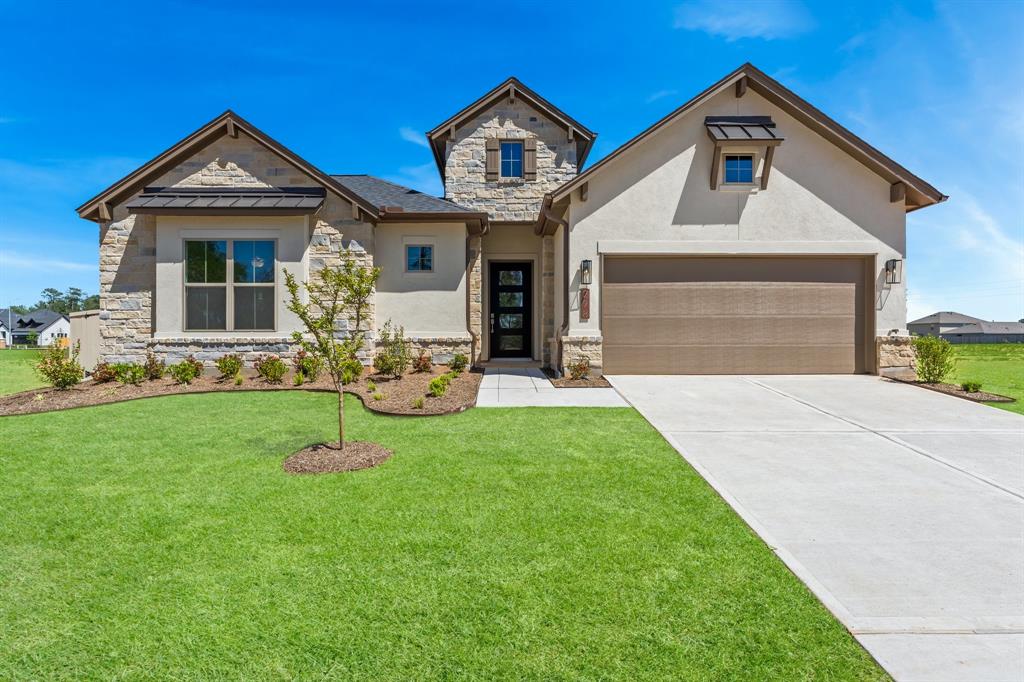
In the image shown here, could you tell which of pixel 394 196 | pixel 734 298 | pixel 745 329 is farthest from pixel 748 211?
pixel 394 196

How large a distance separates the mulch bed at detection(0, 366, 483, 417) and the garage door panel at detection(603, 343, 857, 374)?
3.50 metres

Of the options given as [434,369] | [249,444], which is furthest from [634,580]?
[434,369]

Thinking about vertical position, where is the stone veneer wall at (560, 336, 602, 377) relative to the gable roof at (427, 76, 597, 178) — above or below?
below

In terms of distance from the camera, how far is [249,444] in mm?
5516

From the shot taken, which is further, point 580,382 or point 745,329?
point 745,329

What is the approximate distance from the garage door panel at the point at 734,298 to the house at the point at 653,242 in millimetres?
33

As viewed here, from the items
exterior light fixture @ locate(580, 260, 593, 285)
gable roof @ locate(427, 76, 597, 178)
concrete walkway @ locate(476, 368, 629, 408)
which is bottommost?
concrete walkway @ locate(476, 368, 629, 408)

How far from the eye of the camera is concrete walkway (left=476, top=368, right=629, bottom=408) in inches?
303

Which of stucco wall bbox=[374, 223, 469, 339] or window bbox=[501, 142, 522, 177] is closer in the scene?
stucco wall bbox=[374, 223, 469, 339]

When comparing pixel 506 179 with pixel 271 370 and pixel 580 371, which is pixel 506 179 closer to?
pixel 580 371

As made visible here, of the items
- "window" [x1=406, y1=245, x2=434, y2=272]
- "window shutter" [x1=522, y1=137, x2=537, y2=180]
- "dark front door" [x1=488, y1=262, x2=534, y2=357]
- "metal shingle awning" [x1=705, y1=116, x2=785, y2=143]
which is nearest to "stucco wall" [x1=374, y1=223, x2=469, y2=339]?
"window" [x1=406, y1=245, x2=434, y2=272]

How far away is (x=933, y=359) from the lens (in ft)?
31.1

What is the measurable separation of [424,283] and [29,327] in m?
80.1

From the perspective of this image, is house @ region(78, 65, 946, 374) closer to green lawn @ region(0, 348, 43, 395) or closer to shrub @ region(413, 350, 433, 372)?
green lawn @ region(0, 348, 43, 395)
